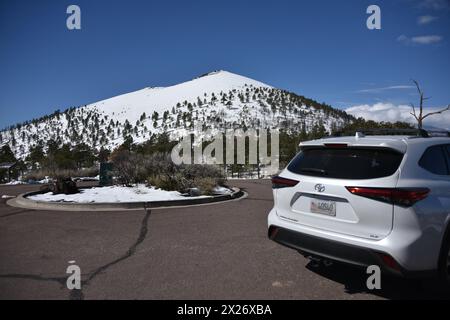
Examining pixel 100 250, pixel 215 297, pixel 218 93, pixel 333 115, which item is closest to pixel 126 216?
pixel 100 250

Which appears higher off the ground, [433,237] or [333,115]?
[333,115]

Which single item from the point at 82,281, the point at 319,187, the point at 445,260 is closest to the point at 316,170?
the point at 319,187

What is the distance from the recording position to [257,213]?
8711mm

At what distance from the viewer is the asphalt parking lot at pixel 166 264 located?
396cm

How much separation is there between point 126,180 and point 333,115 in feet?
426

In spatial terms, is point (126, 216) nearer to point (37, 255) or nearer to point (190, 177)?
point (37, 255)

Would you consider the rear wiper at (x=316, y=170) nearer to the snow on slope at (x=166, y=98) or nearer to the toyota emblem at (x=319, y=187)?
the toyota emblem at (x=319, y=187)

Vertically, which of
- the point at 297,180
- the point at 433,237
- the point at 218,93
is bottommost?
the point at 433,237

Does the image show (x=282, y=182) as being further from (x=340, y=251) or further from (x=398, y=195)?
(x=398, y=195)

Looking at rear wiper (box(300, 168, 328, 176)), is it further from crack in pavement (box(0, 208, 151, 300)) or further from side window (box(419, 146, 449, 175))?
crack in pavement (box(0, 208, 151, 300))

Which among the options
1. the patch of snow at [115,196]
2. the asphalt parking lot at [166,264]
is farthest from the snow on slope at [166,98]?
the asphalt parking lot at [166,264]

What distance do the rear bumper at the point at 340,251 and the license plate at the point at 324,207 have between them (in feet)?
0.94

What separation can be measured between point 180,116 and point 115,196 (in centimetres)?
12856

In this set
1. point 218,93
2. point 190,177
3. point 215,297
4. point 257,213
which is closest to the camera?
point 215,297
